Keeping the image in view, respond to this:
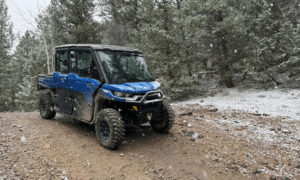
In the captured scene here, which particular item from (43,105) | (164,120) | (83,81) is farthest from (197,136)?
(43,105)

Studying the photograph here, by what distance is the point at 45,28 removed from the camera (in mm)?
20875

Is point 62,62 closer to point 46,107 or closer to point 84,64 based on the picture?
point 84,64

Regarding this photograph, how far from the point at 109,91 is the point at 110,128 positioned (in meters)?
0.87

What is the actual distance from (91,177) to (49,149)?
5.10 feet

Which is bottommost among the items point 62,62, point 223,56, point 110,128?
point 110,128

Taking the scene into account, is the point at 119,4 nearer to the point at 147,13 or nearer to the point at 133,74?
the point at 147,13

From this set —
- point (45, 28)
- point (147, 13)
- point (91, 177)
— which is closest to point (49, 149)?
point (91, 177)

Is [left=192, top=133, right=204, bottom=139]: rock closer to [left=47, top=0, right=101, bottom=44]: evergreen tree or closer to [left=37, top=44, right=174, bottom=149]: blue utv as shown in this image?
[left=37, top=44, right=174, bottom=149]: blue utv

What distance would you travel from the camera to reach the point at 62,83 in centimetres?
590

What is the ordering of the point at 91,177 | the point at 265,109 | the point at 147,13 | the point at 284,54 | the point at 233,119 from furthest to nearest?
the point at 147,13
the point at 284,54
the point at 265,109
the point at 233,119
the point at 91,177

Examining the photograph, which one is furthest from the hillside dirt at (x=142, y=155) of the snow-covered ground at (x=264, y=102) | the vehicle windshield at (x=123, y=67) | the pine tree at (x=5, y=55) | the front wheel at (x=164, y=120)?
the pine tree at (x=5, y=55)

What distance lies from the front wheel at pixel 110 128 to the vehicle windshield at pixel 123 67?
2.78ft

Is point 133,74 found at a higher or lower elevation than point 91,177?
higher

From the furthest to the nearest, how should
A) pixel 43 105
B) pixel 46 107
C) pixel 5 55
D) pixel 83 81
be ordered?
pixel 5 55 → pixel 43 105 → pixel 46 107 → pixel 83 81
